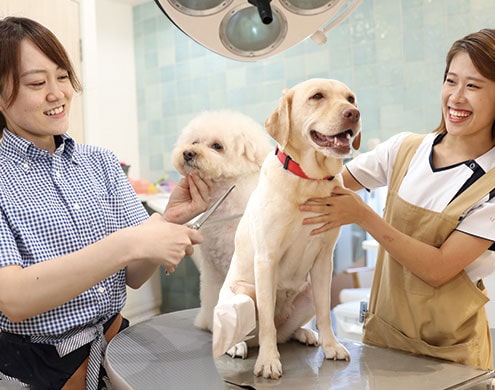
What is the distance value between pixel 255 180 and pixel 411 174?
52 cm

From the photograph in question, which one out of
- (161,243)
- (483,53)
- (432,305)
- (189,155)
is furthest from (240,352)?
(483,53)

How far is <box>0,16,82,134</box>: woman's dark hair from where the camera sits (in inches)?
41.4

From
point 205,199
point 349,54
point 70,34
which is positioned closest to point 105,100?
point 70,34

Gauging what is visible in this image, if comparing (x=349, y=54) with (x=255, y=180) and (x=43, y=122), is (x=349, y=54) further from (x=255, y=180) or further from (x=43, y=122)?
(x=43, y=122)

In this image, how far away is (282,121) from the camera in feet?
3.39

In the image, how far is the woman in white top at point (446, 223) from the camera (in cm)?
108

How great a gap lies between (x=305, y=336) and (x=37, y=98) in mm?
769

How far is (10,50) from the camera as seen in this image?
3.45 ft

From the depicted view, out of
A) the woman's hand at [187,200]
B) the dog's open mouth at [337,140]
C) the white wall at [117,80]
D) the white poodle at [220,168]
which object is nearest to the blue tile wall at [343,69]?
the white wall at [117,80]

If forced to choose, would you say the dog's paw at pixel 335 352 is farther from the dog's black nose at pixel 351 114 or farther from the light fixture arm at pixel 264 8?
the light fixture arm at pixel 264 8

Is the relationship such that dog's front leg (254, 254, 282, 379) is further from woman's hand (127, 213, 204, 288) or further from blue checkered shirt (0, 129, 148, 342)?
blue checkered shirt (0, 129, 148, 342)

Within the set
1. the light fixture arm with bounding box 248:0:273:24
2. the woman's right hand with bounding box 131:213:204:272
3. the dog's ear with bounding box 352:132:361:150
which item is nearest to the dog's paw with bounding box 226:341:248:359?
the woman's right hand with bounding box 131:213:204:272

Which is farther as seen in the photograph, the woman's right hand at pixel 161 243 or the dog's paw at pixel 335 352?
the dog's paw at pixel 335 352

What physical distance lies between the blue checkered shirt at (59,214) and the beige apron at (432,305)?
629 mm
